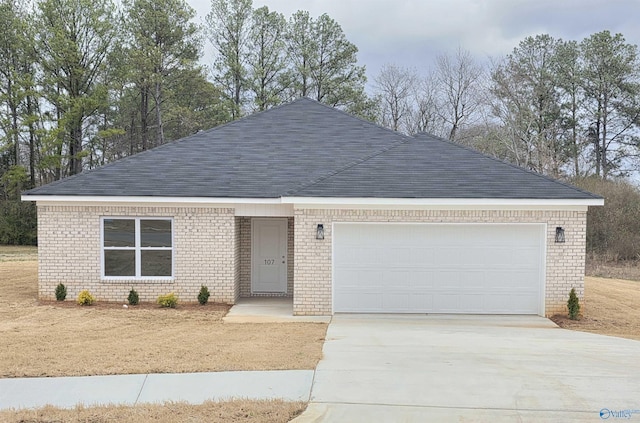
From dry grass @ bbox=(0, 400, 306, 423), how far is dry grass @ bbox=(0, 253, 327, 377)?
135 cm

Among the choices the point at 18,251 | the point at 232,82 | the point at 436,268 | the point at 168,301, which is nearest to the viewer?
the point at 436,268

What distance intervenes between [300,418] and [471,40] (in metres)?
37.0

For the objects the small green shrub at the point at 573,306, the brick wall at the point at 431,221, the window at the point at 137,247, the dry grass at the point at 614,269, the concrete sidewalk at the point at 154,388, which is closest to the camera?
the concrete sidewalk at the point at 154,388

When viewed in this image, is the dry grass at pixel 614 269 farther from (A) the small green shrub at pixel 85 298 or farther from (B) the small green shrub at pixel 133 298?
(A) the small green shrub at pixel 85 298

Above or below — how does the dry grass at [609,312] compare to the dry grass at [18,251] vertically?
above

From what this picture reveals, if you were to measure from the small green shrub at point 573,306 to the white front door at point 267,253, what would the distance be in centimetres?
719

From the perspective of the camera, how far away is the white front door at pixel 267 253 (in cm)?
A: 1494

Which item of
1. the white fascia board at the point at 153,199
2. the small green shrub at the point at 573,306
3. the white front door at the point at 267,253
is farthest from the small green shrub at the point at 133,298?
the small green shrub at the point at 573,306

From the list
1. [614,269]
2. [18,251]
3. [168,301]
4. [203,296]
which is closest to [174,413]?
[168,301]

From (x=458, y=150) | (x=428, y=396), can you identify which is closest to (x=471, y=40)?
(x=458, y=150)

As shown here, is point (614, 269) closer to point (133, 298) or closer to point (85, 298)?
point (133, 298)

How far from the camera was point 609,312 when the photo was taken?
13.3 m

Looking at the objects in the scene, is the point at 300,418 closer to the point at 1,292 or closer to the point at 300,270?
the point at 300,270

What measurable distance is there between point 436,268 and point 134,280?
741 cm
